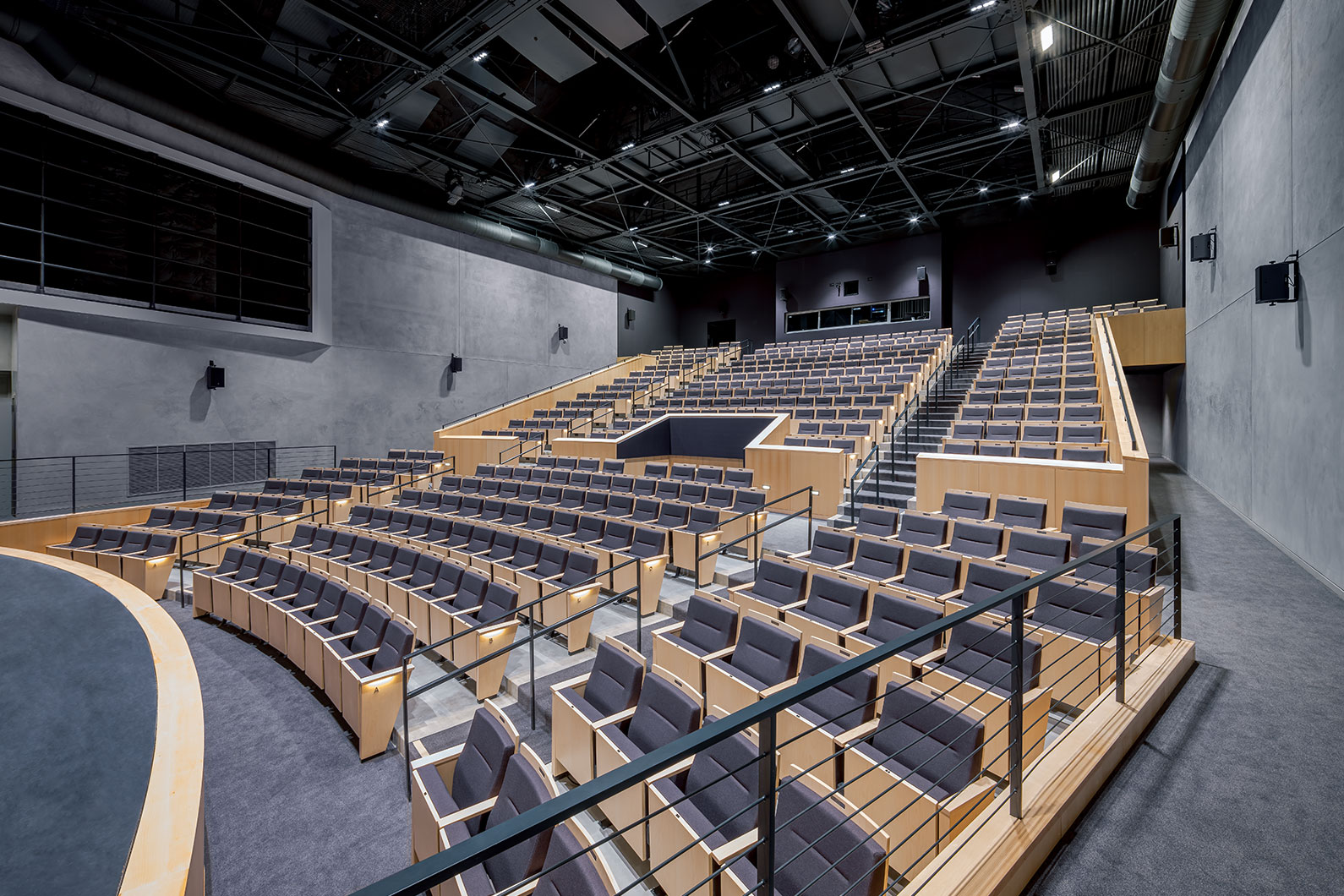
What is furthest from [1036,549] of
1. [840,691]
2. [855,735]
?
[855,735]

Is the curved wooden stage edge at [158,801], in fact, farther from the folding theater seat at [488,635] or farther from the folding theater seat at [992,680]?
the folding theater seat at [992,680]

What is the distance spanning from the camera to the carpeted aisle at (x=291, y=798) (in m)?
2.32

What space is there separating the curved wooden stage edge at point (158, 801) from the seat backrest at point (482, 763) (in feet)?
2.55

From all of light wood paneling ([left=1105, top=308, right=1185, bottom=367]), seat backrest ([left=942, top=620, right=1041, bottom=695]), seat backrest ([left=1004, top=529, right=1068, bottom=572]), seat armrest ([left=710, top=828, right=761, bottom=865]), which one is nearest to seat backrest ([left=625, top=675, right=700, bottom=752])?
seat armrest ([left=710, top=828, right=761, bottom=865])

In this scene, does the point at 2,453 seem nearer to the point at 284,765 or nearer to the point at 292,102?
the point at 292,102

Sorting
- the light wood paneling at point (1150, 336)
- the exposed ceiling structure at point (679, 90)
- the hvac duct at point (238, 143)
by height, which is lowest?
the light wood paneling at point (1150, 336)

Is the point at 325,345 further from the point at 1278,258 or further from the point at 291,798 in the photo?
the point at 1278,258

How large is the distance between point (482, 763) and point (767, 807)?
1.43 meters

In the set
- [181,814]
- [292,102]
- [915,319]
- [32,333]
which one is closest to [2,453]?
[32,333]

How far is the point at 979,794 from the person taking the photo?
1.83 meters

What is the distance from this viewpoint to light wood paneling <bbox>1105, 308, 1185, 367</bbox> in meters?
8.82

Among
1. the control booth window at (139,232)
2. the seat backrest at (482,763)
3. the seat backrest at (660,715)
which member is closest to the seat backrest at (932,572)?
the seat backrest at (660,715)

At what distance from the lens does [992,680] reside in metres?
2.56

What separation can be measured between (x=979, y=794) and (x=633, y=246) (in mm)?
15433
